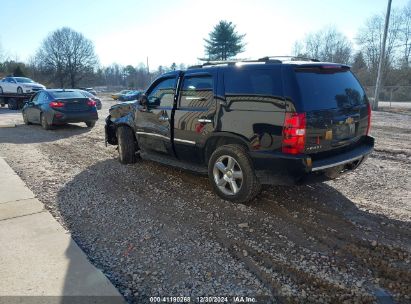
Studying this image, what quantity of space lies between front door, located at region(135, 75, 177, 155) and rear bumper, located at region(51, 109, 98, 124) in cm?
655

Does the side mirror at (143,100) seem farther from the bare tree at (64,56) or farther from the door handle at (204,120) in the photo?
the bare tree at (64,56)

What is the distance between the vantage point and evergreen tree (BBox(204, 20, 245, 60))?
172ft

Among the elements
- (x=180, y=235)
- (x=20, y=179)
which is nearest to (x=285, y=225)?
(x=180, y=235)

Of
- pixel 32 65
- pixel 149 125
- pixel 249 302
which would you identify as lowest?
pixel 249 302

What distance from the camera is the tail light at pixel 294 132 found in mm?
3693

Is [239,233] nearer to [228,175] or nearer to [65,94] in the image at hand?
[228,175]

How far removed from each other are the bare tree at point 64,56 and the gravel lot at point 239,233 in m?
68.2

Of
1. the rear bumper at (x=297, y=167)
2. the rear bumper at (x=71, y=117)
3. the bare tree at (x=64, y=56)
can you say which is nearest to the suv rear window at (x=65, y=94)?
the rear bumper at (x=71, y=117)

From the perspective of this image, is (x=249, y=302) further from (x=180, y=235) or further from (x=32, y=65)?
(x=32, y=65)

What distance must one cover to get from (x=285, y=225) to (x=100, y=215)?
2357 mm

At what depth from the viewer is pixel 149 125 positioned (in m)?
5.75

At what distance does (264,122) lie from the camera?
3926mm

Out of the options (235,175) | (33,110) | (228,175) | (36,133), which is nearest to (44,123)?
(36,133)

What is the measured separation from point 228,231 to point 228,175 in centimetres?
93
